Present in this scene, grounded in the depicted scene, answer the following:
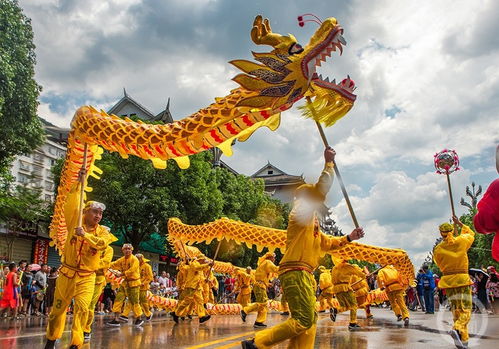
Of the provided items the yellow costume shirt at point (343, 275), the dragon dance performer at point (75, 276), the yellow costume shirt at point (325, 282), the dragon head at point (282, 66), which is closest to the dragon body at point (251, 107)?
the dragon head at point (282, 66)

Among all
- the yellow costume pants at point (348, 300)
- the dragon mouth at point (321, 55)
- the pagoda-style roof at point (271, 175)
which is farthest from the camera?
the pagoda-style roof at point (271, 175)

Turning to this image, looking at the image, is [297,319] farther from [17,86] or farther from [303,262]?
[17,86]

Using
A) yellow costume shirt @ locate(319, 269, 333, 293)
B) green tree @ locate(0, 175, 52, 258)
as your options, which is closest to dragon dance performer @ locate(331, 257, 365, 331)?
yellow costume shirt @ locate(319, 269, 333, 293)

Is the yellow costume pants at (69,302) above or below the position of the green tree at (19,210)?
below

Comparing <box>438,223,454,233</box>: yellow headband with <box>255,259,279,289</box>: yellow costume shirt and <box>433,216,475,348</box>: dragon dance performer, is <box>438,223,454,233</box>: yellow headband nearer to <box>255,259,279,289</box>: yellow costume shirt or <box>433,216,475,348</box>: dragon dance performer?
<box>433,216,475,348</box>: dragon dance performer

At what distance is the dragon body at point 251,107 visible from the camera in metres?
5.43

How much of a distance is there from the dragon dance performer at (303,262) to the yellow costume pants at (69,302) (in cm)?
255

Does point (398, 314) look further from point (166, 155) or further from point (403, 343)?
point (166, 155)

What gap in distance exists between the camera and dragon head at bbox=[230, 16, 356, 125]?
17.5ft

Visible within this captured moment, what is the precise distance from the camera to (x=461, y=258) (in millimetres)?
7621

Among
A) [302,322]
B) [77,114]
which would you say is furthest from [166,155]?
[302,322]

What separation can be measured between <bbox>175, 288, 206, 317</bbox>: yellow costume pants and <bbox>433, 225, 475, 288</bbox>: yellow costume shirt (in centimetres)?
627

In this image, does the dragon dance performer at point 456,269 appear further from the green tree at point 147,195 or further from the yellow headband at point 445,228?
the green tree at point 147,195

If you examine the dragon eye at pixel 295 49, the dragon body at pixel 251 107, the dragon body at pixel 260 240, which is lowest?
the dragon body at pixel 260 240
